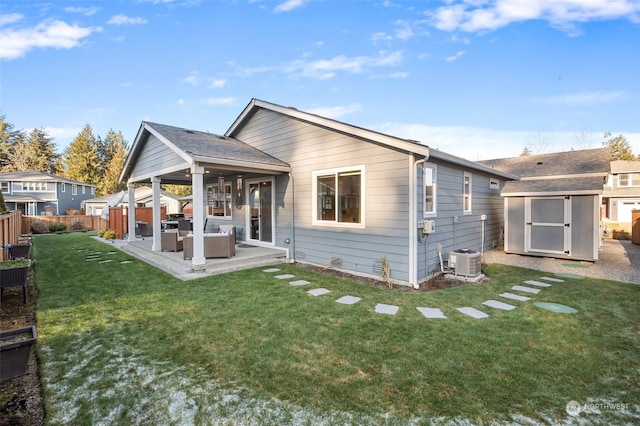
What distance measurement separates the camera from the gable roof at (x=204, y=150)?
6.80 metres

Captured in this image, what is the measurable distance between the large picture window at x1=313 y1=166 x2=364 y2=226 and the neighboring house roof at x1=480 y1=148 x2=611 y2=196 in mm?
5535

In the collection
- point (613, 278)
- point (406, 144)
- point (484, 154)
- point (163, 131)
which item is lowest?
point (613, 278)

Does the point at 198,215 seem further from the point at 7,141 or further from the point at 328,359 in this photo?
the point at 7,141

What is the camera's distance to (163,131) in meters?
8.01

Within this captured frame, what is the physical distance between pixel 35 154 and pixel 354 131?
47.3 metres

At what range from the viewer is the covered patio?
270 inches

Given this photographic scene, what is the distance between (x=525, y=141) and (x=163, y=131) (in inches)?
1296

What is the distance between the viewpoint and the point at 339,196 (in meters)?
7.12

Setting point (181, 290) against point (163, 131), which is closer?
point (181, 290)

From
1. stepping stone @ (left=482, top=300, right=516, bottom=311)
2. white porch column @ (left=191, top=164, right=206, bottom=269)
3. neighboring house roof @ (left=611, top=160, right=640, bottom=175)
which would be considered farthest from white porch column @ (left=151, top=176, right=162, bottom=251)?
neighboring house roof @ (left=611, top=160, right=640, bottom=175)

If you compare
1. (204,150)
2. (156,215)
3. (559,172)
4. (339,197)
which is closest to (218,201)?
(156,215)

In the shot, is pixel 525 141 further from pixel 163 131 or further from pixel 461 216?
pixel 163 131

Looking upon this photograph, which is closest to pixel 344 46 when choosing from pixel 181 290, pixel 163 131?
pixel 163 131

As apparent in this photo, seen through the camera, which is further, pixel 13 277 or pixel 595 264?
pixel 595 264
